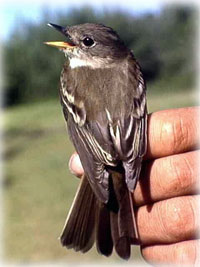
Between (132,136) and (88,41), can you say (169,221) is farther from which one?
(88,41)

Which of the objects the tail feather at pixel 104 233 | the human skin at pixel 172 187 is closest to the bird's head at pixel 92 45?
the human skin at pixel 172 187

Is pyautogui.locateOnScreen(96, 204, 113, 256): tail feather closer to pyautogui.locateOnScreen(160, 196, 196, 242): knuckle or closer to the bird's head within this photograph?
pyautogui.locateOnScreen(160, 196, 196, 242): knuckle

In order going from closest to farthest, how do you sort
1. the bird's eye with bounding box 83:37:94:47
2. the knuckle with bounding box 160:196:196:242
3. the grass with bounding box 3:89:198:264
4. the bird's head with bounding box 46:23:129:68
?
1. the knuckle with bounding box 160:196:196:242
2. the bird's head with bounding box 46:23:129:68
3. the bird's eye with bounding box 83:37:94:47
4. the grass with bounding box 3:89:198:264

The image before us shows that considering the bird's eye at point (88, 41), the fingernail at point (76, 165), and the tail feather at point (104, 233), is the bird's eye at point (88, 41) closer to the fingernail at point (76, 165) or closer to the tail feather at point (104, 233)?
the fingernail at point (76, 165)

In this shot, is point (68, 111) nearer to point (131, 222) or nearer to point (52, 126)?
point (131, 222)

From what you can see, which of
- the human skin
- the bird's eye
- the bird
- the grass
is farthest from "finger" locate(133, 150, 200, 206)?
the grass

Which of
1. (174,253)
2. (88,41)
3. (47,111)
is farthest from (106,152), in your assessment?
(47,111)
